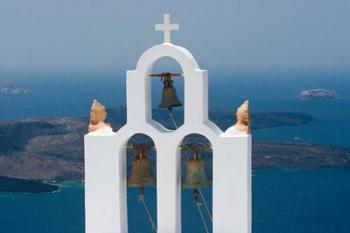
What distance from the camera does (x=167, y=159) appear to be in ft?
23.9

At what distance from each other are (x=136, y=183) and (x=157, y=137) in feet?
1.72

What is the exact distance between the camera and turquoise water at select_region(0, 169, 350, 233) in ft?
113

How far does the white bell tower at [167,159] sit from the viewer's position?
707cm

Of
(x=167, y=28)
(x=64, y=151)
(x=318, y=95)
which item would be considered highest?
(x=318, y=95)

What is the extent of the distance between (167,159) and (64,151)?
4954 centimetres

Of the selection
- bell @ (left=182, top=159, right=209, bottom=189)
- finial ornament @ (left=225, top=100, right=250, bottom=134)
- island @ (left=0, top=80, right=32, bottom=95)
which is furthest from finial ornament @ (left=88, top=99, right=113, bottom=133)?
island @ (left=0, top=80, right=32, bottom=95)

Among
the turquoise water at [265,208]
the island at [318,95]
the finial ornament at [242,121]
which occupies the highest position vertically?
the island at [318,95]

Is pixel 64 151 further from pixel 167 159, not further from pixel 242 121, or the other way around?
pixel 242 121

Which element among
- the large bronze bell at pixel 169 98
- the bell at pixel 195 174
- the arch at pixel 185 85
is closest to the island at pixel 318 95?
the large bronze bell at pixel 169 98

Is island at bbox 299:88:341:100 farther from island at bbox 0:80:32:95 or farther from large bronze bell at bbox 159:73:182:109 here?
large bronze bell at bbox 159:73:182:109

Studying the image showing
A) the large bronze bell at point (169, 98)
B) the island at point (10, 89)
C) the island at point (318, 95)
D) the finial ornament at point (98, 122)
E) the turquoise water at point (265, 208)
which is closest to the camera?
the finial ornament at point (98, 122)

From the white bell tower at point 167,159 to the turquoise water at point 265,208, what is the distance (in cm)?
1921

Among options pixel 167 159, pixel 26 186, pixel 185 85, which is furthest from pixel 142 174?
pixel 26 186

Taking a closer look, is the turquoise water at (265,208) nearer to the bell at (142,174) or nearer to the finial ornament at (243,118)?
the bell at (142,174)
